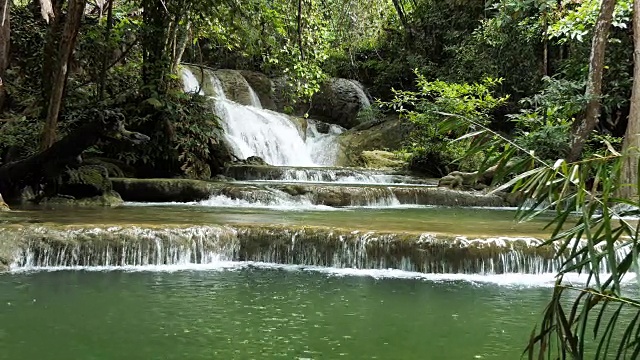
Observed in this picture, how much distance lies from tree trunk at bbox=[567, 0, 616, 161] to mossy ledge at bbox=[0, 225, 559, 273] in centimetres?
582

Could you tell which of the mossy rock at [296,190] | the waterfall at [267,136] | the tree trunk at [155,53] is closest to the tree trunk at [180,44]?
the tree trunk at [155,53]

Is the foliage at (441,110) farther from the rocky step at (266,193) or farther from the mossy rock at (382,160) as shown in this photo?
the rocky step at (266,193)

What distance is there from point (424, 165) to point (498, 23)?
410 cm

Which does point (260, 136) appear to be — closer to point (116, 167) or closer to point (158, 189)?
point (116, 167)

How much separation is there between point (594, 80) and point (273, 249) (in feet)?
24.7

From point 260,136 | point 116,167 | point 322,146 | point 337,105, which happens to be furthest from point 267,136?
point 116,167

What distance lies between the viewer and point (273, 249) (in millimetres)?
7043

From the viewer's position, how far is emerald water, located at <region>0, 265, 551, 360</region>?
12.7 feet

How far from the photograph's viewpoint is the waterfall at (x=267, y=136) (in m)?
17.6

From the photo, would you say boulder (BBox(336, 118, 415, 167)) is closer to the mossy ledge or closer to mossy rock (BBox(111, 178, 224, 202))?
mossy rock (BBox(111, 178, 224, 202))

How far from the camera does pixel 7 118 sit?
38.1ft

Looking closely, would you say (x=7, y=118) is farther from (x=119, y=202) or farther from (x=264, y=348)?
(x=264, y=348)

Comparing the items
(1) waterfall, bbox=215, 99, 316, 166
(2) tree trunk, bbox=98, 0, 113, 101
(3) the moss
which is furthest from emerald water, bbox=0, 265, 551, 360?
(3) the moss

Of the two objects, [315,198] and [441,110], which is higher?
[441,110]
